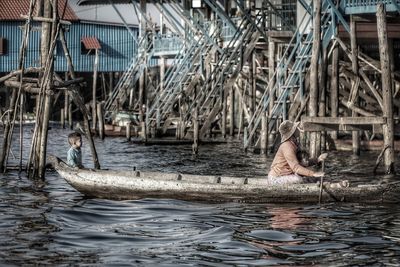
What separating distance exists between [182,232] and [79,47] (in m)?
46.1

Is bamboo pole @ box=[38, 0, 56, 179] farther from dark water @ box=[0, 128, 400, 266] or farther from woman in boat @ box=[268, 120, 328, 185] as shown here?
woman in boat @ box=[268, 120, 328, 185]

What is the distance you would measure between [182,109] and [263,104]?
981cm

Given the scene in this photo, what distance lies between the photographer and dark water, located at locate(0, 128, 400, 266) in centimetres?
1308

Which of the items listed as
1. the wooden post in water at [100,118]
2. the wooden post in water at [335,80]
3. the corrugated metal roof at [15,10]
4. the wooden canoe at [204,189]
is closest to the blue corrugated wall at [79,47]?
the corrugated metal roof at [15,10]

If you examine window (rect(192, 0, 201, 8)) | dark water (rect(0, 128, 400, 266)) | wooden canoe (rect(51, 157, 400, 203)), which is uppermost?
window (rect(192, 0, 201, 8))

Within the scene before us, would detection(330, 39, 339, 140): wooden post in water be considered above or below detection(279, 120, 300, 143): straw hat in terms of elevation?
above

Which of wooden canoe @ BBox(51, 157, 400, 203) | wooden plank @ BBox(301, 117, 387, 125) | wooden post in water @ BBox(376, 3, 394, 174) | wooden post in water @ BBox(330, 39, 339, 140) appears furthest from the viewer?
wooden post in water @ BBox(330, 39, 339, 140)

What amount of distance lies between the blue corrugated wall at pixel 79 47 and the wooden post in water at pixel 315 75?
1331 inches

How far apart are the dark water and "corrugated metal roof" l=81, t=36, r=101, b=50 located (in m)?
38.7

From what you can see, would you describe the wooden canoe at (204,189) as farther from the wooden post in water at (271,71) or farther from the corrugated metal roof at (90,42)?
the corrugated metal roof at (90,42)

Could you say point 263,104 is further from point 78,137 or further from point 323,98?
point 78,137

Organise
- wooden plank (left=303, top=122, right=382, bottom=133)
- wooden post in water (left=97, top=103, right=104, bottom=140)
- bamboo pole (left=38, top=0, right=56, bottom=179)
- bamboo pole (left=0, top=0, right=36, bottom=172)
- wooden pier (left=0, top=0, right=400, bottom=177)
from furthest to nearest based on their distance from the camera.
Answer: wooden post in water (left=97, top=103, right=104, bottom=140), wooden plank (left=303, top=122, right=382, bottom=133), wooden pier (left=0, top=0, right=400, bottom=177), bamboo pole (left=0, top=0, right=36, bottom=172), bamboo pole (left=38, top=0, right=56, bottom=179)

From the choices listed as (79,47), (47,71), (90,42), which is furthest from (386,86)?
(79,47)

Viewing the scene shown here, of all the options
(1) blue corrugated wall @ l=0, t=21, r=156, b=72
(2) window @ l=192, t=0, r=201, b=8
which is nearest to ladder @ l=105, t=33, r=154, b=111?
(2) window @ l=192, t=0, r=201, b=8
